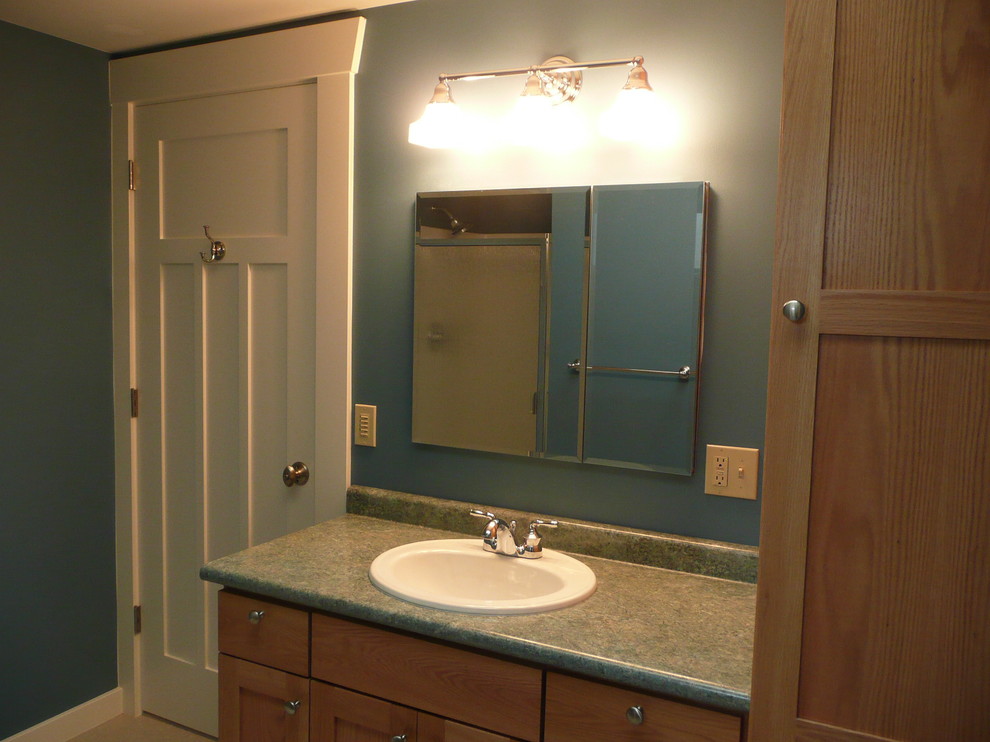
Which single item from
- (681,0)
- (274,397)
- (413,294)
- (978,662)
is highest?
(681,0)

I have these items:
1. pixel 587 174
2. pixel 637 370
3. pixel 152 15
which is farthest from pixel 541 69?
pixel 152 15

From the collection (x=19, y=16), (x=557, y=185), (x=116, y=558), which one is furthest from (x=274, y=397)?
(x=19, y=16)

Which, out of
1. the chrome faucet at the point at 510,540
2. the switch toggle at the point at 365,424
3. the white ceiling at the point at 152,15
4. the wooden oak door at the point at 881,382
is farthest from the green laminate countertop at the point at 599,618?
the white ceiling at the point at 152,15

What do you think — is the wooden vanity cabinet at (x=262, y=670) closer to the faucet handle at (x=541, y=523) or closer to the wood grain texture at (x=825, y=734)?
the faucet handle at (x=541, y=523)

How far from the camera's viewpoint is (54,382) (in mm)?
2461

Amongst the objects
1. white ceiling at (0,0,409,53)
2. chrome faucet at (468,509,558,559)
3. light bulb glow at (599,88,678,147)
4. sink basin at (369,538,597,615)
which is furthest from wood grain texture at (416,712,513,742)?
white ceiling at (0,0,409,53)

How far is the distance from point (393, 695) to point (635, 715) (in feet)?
1.68

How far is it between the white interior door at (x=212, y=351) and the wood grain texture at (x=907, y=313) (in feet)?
5.14

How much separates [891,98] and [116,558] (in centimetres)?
266

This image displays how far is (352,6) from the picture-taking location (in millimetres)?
2109

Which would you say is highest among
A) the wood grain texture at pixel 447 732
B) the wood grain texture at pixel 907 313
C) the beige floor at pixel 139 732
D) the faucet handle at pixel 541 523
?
the wood grain texture at pixel 907 313

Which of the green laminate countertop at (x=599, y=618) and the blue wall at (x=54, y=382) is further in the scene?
the blue wall at (x=54, y=382)

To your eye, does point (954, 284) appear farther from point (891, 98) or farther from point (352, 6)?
point (352, 6)

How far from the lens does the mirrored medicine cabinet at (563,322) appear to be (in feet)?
5.81
